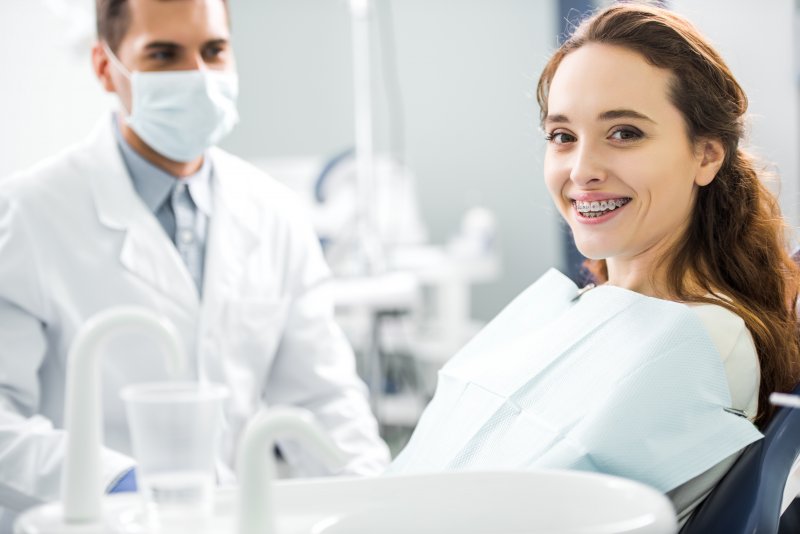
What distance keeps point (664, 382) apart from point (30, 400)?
3.45ft

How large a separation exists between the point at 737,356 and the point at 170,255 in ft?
3.30

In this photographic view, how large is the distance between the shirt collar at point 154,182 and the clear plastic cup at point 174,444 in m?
1.02

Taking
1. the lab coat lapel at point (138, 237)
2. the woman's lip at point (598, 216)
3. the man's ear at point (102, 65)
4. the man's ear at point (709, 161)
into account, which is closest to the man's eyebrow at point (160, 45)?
the man's ear at point (102, 65)

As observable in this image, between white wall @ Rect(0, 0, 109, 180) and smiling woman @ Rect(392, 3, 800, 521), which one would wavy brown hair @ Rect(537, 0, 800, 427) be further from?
white wall @ Rect(0, 0, 109, 180)

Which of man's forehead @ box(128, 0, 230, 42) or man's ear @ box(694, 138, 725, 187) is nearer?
man's ear @ box(694, 138, 725, 187)

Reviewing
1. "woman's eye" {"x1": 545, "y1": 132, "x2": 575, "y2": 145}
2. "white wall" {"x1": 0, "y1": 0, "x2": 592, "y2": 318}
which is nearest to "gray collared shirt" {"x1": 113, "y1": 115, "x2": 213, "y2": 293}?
"woman's eye" {"x1": 545, "y1": 132, "x2": 575, "y2": 145}

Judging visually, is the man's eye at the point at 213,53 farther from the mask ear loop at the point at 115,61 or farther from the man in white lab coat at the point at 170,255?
the mask ear loop at the point at 115,61

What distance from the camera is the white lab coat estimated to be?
153 cm

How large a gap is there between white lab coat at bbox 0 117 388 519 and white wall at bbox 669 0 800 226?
1498 mm

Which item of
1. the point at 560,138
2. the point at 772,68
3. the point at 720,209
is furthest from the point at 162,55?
the point at 772,68

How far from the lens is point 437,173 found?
15.6 ft

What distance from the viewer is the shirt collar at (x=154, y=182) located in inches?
68.1

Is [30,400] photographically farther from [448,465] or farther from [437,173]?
[437,173]

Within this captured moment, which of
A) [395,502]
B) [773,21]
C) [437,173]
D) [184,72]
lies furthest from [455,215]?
[395,502]
